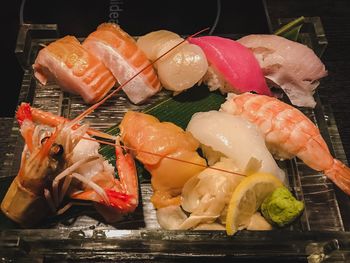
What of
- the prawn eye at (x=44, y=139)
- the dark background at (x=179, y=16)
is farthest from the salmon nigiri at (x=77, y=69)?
Result: the dark background at (x=179, y=16)

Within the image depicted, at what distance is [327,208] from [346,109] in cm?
76

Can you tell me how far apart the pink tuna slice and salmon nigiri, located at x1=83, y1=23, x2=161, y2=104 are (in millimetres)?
333

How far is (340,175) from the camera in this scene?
7.39 ft

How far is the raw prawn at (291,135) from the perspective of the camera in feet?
7.49

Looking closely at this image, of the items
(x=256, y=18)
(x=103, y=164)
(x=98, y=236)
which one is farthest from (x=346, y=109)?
(x=98, y=236)

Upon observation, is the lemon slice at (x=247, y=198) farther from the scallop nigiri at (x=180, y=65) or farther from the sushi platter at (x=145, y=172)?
the scallop nigiri at (x=180, y=65)

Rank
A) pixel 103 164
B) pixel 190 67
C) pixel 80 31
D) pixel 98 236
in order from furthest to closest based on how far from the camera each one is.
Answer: pixel 80 31 → pixel 190 67 → pixel 103 164 → pixel 98 236

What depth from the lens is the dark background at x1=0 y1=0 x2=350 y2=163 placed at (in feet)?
10.2

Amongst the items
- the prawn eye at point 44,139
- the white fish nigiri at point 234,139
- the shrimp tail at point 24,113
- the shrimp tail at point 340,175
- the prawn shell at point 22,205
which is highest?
the prawn eye at point 44,139

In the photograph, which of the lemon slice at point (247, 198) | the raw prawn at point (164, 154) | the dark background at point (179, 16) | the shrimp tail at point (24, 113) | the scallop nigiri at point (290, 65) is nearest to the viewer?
the lemon slice at point (247, 198)

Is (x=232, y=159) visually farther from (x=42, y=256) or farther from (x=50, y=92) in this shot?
(x=50, y=92)

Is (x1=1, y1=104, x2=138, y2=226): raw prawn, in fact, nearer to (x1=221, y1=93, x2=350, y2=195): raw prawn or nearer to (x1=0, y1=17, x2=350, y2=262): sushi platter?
(x1=0, y1=17, x2=350, y2=262): sushi platter

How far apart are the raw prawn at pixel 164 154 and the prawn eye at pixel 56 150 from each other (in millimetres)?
344

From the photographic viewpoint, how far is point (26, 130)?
2176mm
